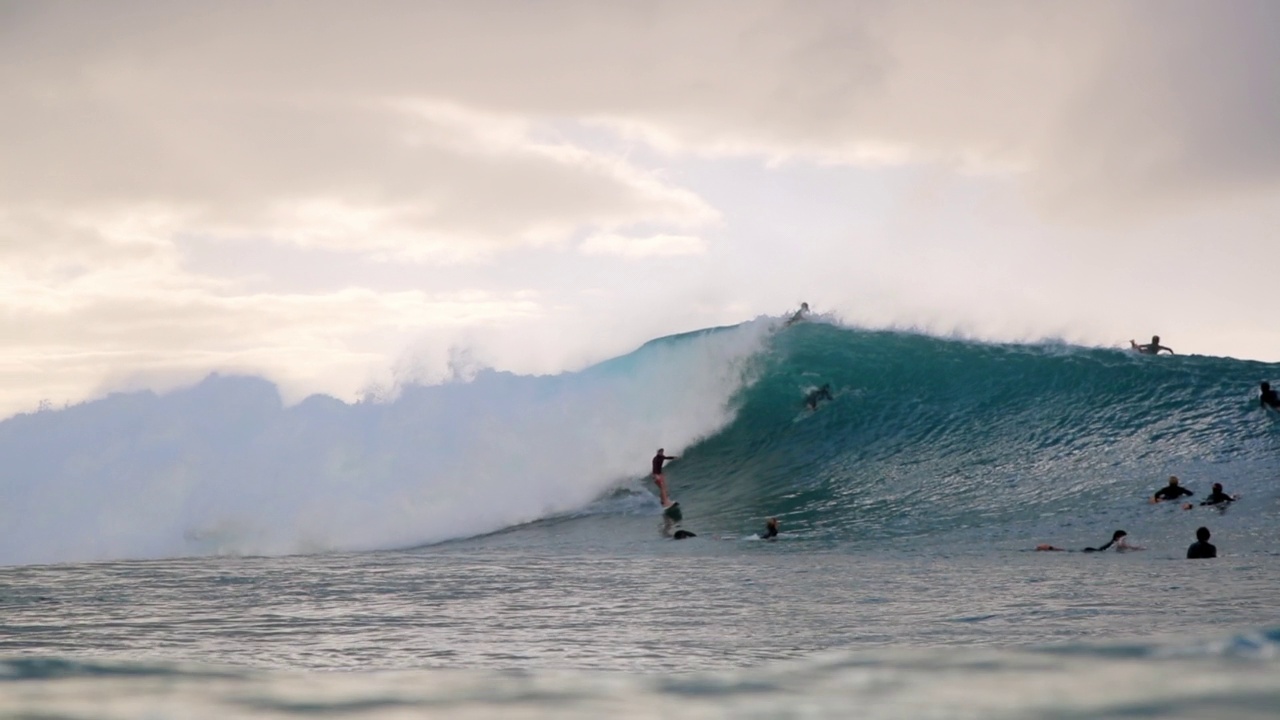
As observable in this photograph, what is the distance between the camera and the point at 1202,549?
1075 centimetres

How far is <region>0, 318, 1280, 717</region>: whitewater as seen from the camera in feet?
10.2

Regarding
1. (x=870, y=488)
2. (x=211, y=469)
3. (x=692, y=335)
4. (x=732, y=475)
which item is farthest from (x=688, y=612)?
(x=692, y=335)

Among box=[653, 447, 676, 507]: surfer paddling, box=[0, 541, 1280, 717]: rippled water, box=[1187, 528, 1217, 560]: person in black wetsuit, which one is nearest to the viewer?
box=[0, 541, 1280, 717]: rippled water

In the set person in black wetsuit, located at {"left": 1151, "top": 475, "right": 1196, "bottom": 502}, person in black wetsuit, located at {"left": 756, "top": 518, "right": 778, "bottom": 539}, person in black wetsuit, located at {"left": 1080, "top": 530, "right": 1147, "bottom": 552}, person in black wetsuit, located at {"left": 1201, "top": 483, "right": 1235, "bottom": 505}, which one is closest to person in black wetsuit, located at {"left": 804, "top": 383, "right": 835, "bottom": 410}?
person in black wetsuit, located at {"left": 756, "top": 518, "right": 778, "bottom": 539}

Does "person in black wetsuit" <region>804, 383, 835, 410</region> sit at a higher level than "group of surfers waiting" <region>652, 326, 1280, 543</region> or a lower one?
higher

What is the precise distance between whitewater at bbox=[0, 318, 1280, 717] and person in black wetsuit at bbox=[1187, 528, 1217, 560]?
0.19 meters

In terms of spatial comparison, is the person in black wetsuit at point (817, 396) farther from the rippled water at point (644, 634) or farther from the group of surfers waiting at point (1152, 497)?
the rippled water at point (644, 634)

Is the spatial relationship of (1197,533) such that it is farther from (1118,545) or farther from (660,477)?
(660,477)

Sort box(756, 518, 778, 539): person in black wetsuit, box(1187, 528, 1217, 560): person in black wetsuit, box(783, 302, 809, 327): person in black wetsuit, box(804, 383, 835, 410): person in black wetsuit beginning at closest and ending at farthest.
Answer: box(1187, 528, 1217, 560): person in black wetsuit → box(756, 518, 778, 539): person in black wetsuit → box(804, 383, 835, 410): person in black wetsuit → box(783, 302, 809, 327): person in black wetsuit

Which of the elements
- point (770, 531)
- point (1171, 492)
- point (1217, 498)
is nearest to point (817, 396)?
point (770, 531)

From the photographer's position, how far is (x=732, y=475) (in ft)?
62.7

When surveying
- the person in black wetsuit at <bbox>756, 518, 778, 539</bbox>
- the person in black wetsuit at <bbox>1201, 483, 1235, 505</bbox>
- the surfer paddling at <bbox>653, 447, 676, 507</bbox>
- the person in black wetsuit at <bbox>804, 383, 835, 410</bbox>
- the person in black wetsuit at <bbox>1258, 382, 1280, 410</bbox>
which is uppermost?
the person in black wetsuit at <bbox>804, 383, 835, 410</bbox>

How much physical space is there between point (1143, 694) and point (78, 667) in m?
2.94

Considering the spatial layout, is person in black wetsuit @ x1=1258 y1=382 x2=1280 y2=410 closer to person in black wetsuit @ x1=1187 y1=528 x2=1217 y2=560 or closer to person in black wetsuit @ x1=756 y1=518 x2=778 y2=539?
person in black wetsuit @ x1=1187 y1=528 x2=1217 y2=560
